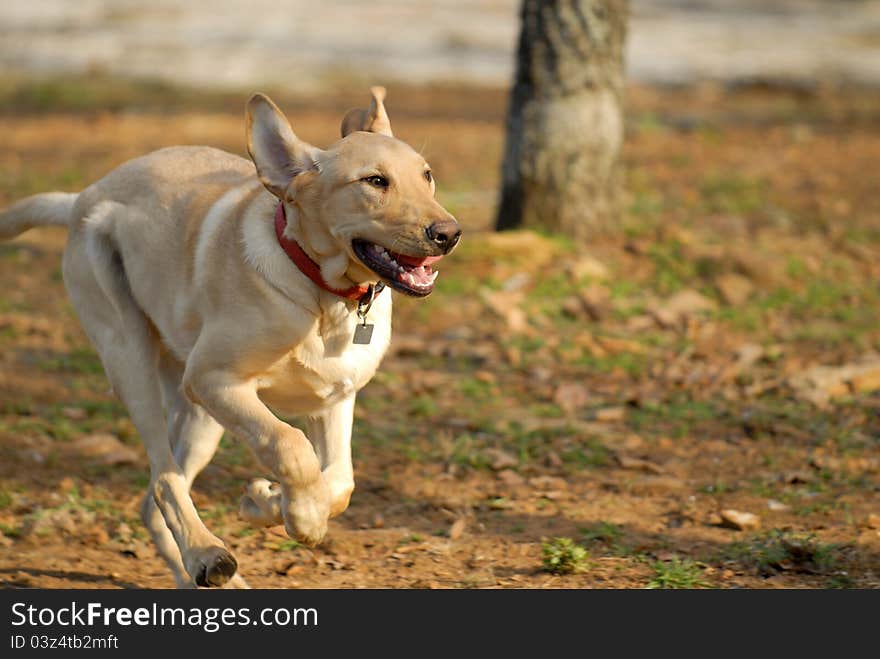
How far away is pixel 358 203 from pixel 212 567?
1.39 m

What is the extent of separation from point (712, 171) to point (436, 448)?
668cm

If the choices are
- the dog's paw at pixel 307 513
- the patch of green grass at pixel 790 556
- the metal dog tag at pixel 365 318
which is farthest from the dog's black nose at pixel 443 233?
the patch of green grass at pixel 790 556

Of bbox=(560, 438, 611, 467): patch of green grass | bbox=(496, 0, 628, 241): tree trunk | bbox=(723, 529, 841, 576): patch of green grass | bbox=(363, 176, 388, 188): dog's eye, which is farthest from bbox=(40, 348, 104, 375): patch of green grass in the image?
bbox=(723, 529, 841, 576): patch of green grass

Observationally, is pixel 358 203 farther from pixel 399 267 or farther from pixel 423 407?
pixel 423 407

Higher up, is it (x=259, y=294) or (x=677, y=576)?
(x=259, y=294)

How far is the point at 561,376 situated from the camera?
7855mm

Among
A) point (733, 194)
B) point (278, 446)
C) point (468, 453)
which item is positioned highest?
point (278, 446)

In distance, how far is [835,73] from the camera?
1755 cm

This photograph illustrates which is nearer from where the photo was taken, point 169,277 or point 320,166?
point 320,166

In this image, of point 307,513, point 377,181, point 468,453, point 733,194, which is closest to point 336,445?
point 307,513

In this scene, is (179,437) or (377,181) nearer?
(377,181)

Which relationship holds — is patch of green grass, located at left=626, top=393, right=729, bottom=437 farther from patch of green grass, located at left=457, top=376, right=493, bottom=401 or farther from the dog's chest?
the dog's chest
